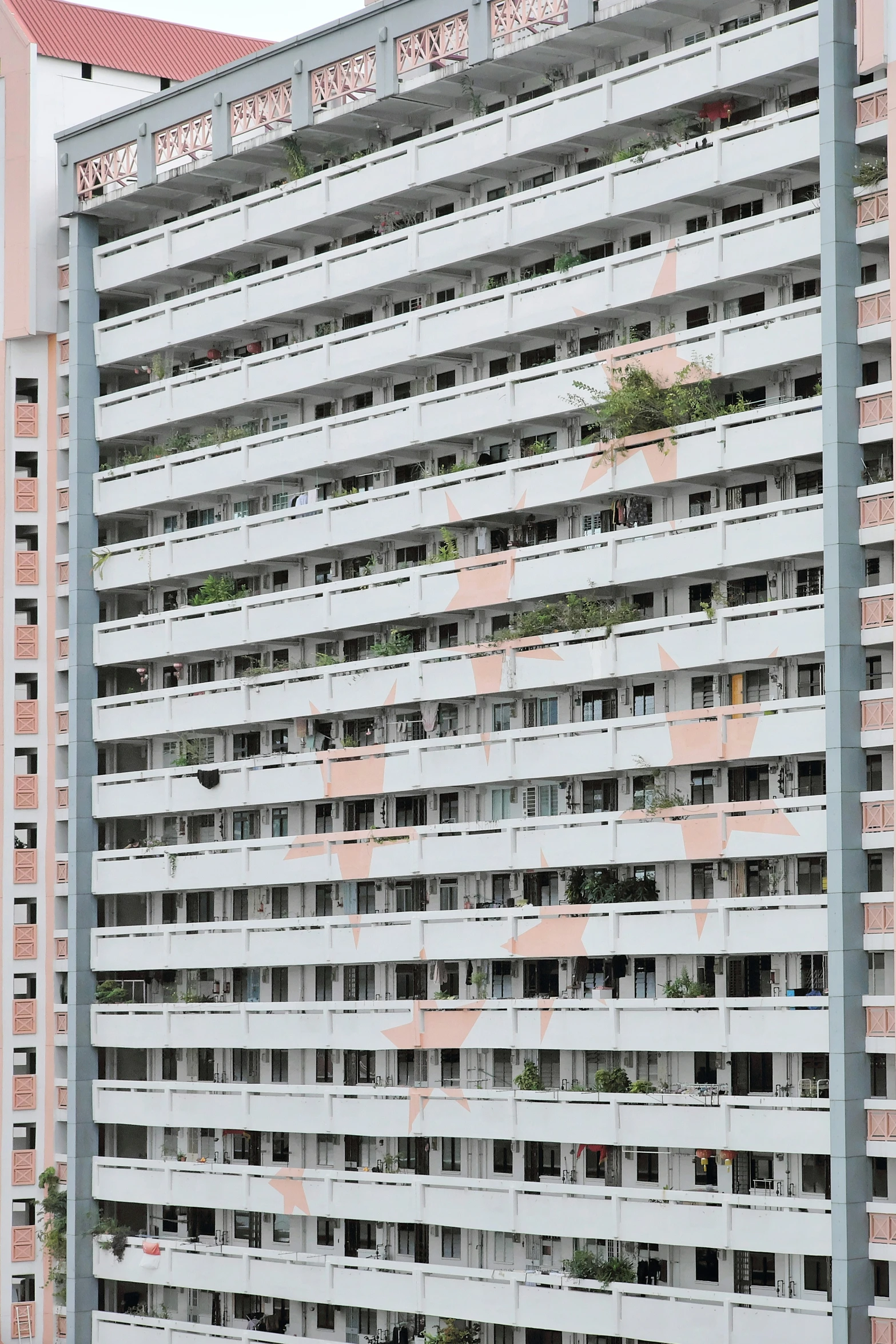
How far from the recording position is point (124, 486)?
172ft

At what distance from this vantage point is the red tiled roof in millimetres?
54781

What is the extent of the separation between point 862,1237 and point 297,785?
1645cm

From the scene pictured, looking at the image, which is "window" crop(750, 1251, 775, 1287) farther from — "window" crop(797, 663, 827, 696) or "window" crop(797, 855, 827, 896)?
"window" crop(797, 663, 827, 696)

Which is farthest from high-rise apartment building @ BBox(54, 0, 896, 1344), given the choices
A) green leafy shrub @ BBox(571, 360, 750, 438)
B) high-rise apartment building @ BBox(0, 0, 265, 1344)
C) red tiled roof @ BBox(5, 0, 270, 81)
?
red tiled roof @ BBox(5, 0, 270, 81)

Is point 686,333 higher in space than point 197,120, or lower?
lower

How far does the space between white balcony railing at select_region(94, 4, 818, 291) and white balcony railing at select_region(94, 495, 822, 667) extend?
6464 mm

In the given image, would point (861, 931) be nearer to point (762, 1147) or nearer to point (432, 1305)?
point (762, 1147)

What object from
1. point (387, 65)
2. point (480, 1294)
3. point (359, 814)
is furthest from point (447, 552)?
point (480, 1294)

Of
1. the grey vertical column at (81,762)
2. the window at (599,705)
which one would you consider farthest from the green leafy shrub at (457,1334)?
the window at (599,705)

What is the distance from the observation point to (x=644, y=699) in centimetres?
4284

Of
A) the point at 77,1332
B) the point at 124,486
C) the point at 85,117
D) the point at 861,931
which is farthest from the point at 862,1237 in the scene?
the point at 85,117

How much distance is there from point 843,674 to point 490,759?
876cm

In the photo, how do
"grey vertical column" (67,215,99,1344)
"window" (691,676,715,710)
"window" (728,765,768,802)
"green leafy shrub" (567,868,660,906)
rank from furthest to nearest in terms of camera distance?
"grey vertical column" (67,215,99,1344) < "green leafy shrub" (567,868,660,906) < "window" (691,676,715,710) < "window" (728,765,768,802)

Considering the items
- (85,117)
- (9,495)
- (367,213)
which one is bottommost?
(9,495)
